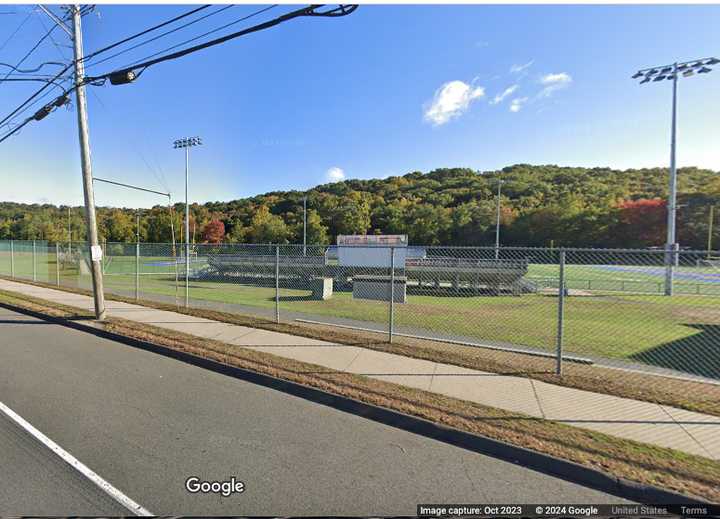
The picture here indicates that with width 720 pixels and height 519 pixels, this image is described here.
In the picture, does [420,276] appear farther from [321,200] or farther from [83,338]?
[321,200]

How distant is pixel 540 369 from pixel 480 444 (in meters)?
2.80

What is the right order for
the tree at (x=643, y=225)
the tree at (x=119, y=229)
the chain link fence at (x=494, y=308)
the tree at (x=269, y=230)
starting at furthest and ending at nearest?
the tree at (x=119, y=229) < the tree at (x=269, y=230) < the tree at (x=643, y=225) < the chain link fence at (x=494, y=308)

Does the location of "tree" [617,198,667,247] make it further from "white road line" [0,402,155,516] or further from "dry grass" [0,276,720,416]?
"white road line" [0,402,155,516]

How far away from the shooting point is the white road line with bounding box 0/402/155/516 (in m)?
2.66

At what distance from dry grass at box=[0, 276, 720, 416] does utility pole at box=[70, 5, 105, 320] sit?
14.2 ft

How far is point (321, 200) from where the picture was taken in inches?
3639

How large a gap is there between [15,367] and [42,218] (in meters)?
99.5

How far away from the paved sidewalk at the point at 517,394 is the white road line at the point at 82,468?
10.7ft

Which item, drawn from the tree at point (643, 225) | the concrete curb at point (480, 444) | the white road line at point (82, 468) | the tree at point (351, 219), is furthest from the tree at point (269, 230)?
the white road line at point (82, 468)

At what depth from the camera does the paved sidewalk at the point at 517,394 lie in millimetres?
3701

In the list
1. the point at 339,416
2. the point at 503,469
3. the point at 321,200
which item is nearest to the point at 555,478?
the point at 503,469

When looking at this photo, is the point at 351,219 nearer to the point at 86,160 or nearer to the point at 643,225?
the point at 643,225

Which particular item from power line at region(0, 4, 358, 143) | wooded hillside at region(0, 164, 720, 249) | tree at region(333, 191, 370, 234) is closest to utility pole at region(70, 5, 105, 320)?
power line at region(0, 4, 358, 143)

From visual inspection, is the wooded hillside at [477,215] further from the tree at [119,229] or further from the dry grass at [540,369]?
the dry grass at [540,369]
